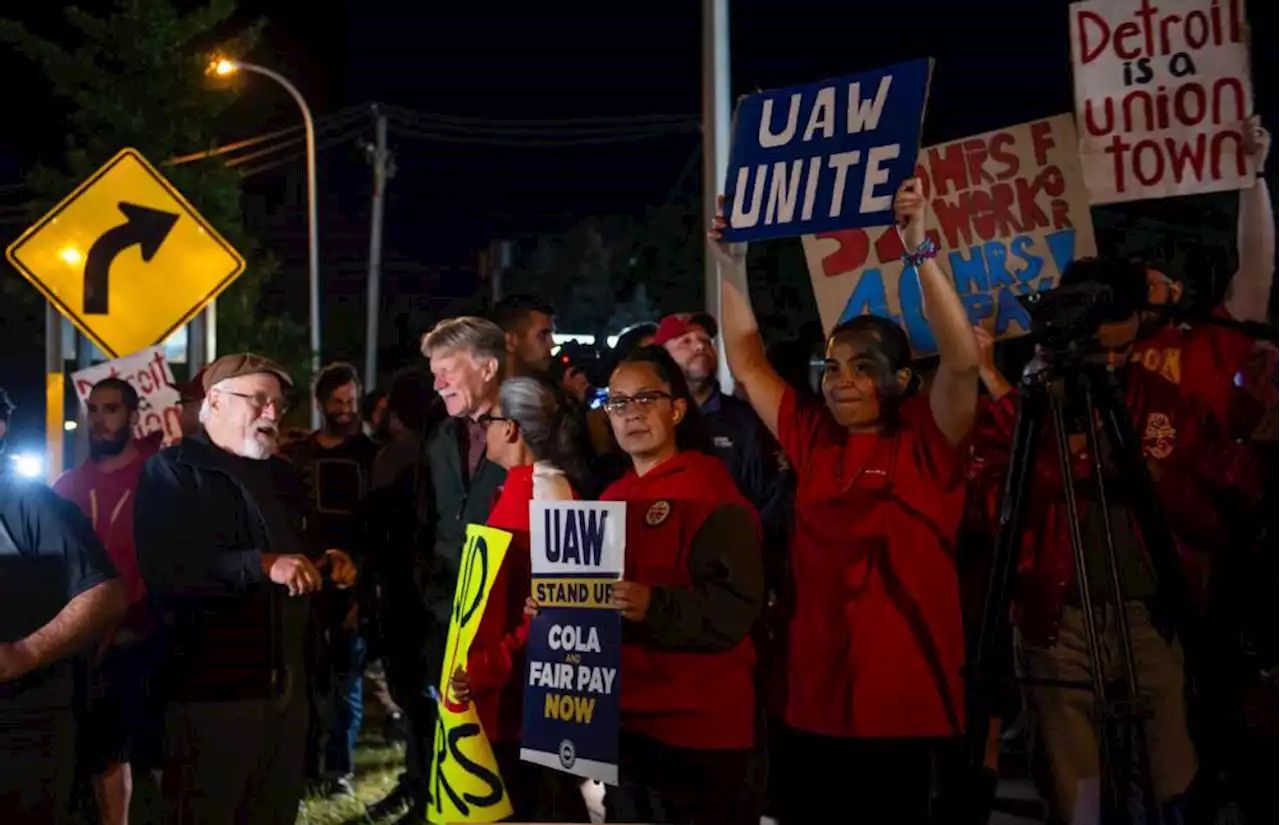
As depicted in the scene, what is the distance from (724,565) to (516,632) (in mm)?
905

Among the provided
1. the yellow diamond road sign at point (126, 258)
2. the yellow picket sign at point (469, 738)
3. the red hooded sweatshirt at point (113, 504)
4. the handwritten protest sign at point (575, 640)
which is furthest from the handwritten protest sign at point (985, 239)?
the yellow diamond road sign at point (126, 258)

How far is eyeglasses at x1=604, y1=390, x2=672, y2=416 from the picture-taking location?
6.02 meters

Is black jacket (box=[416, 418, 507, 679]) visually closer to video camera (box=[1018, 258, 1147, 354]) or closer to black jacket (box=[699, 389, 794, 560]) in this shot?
black jacket (box=[699, 389, 794, 560])

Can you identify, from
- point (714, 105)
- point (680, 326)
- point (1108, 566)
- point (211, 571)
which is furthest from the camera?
point (714, 105)

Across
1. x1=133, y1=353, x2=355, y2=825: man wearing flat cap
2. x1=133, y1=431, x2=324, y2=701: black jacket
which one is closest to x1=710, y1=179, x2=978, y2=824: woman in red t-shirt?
x1=133, y1=353, x2=355, y2=825: man wearing flat cap

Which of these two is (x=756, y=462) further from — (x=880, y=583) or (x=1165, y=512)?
(x=1165, y=512)

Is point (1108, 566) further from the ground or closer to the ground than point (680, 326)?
closer to the ground

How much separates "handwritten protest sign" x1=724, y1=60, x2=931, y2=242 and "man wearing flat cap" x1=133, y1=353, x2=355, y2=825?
2.00 meters

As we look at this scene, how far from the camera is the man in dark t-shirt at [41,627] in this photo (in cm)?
570

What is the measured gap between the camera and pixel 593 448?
7.03 m

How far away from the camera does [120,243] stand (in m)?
10.6

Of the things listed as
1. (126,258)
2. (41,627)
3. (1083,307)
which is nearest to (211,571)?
(41,627)

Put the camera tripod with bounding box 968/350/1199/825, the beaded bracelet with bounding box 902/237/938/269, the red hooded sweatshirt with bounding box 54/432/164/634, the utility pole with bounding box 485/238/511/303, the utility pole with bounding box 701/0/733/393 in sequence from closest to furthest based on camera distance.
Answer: the camera tripod with bounding box 968/350/1199/825 → the beaded bracelet with bounding box 902/237/938/269 → the red hooded sweatshirt with bounding box 54/432/164/634 → the utility pole with bounding box 701/0/733/393 → the utility pole with bounding box 485/238/511/303

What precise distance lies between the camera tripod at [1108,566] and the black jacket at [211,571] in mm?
2886
